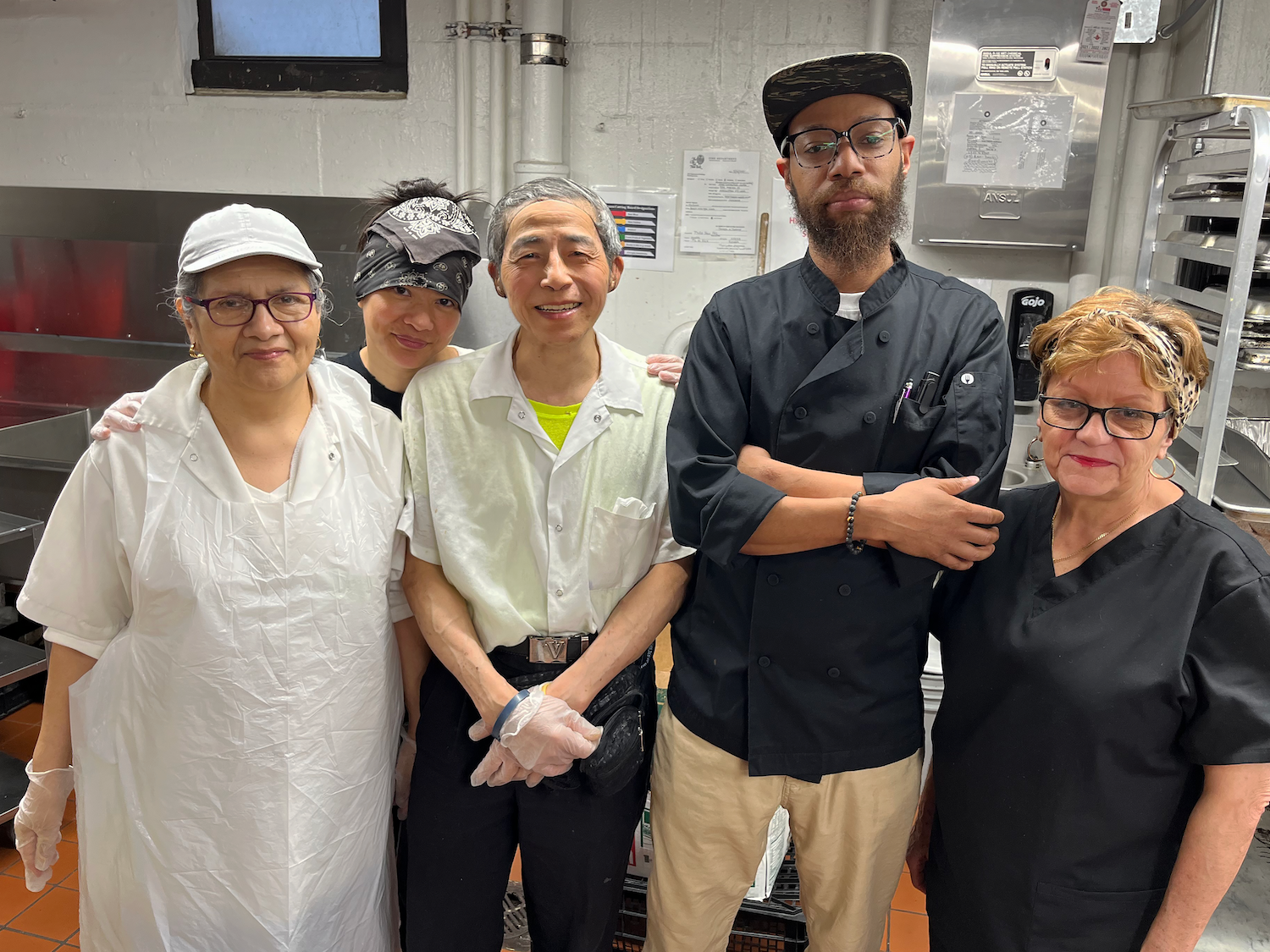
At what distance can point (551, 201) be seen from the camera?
5.62 ft

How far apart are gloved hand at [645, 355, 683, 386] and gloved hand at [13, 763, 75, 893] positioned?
1.31 metres

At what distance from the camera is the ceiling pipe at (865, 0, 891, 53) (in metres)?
3.36

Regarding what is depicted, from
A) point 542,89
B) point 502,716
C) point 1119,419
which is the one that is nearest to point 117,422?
point 502,716

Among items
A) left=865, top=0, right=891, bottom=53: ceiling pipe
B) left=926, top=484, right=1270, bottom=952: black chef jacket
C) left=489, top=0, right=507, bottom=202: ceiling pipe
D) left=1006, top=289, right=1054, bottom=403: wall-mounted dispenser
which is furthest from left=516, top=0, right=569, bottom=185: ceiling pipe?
left=926, top=484, right=1270, bottom=952: black chef jacket

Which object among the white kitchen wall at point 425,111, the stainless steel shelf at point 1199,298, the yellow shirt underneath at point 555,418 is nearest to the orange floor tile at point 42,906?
the yellow shirt underneath at point 555,418

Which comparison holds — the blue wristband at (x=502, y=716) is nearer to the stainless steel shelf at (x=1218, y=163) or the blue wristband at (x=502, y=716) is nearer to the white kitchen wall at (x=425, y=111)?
the stainless steel shelf at (x=1218, y=163)

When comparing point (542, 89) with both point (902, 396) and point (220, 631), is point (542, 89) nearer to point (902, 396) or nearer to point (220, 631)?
point (902, 396)

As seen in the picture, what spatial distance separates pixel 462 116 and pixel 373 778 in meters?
2.90

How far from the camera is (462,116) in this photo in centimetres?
377

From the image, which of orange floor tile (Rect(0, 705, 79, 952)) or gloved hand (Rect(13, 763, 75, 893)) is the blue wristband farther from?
orange floor tile (Rect(0, 705, 79, 952))

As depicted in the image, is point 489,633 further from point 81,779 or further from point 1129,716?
point 1129,716

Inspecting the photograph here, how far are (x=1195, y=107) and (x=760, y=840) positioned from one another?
2004 millimetres

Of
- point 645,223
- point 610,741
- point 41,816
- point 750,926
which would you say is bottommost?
point 750,926

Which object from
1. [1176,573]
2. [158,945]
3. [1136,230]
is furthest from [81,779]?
[1136,230]
